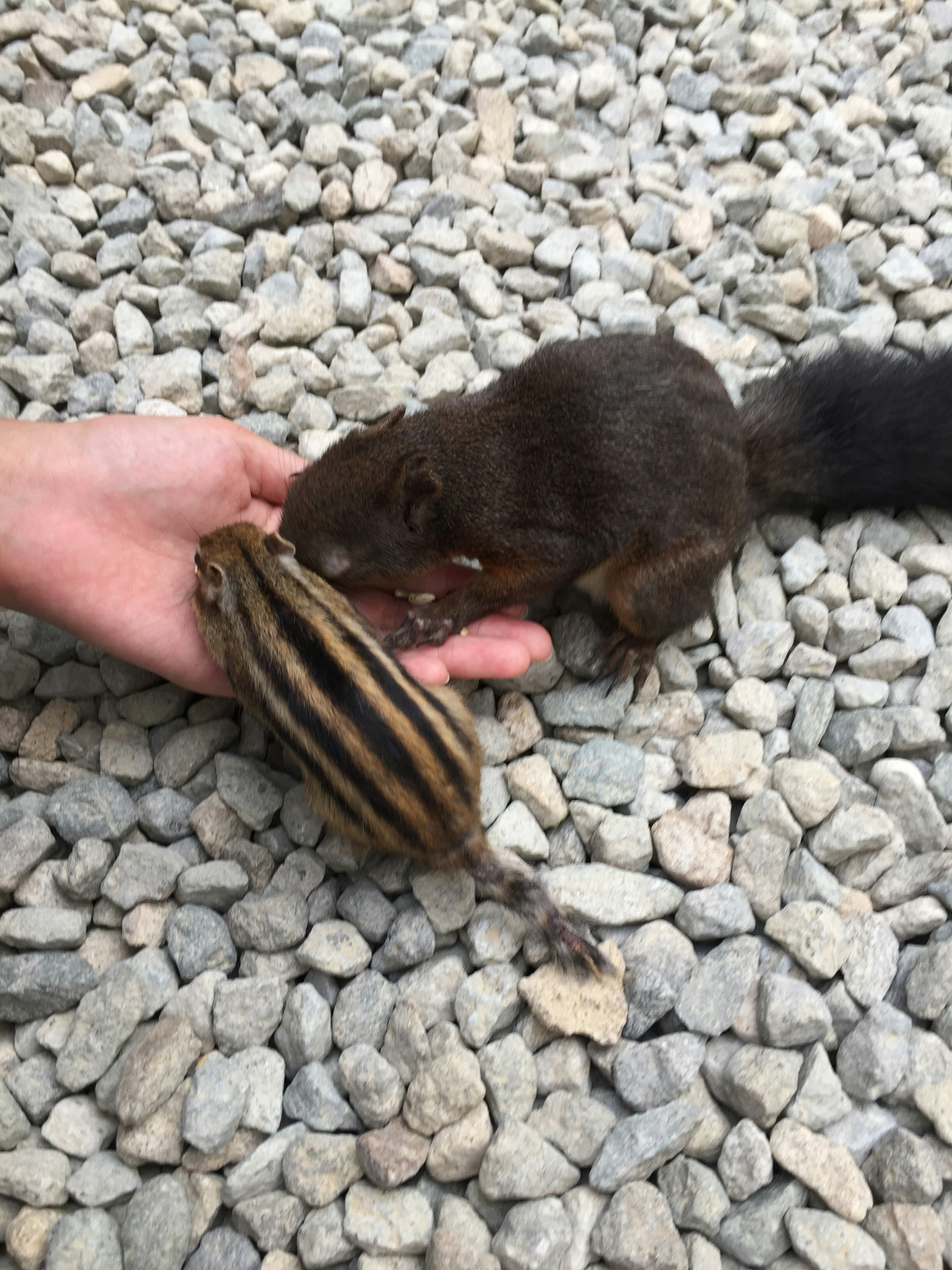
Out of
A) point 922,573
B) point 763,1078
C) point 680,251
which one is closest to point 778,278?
point 680,251

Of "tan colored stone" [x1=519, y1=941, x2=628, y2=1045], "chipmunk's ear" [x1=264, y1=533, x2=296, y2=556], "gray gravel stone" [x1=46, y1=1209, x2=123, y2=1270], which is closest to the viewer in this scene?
"gray gravel stone" [x1=46, y1=1209, x2=123, y2=1270]

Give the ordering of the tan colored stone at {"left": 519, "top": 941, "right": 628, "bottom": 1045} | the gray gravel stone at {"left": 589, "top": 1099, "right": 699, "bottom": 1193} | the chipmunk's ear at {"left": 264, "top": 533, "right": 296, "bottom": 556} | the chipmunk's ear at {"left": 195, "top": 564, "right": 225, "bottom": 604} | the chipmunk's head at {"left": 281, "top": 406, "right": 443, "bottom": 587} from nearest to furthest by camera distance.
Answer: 1. the gray gravel stone at {"left": 589, "top": 1099, "right": 699, "bottom": 1193}
2. the tan colored stone at {"left": 519, "top": 941, "right": 628, "bottom": 1045}
3. the chipmunk's ear at {"left": 195, "top": 564, "right": 225, "bottom": 604}
4. the chipmunk's ear at {"left": 264, "top": 533, "right": 296, "bottom": 556}
5. the chipmunk's head at {"left": 281, "top": 406, "right": 443, "bottom": 587}

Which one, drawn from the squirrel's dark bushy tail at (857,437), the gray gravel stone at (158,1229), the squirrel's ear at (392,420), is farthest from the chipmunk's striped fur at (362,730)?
the squirrel's dark bushy tail at (857,437)

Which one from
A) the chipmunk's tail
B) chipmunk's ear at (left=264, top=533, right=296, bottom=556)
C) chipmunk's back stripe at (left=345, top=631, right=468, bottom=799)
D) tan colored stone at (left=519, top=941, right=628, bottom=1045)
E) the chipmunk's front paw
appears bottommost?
tan colored stone at (left=519, top=941, right=628, bottom=1045)

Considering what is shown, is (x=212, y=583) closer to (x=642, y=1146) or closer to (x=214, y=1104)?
(x=214, y=1104)

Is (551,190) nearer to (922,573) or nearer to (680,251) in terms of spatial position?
(680,251)

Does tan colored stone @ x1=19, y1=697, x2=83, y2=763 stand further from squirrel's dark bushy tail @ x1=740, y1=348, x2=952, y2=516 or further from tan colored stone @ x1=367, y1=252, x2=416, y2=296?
squirrel's dark bushy tail @ x1=740, y1=348, x2=952, y2=516

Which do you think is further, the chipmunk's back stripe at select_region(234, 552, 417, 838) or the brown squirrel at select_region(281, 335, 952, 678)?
the brown squirrel at select_region(281, 335, 952, 678)

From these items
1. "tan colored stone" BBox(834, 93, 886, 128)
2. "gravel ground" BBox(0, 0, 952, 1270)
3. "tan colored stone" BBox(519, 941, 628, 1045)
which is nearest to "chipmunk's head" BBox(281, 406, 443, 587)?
"gravel ground" BBox(0, 0, 952, 1270)
